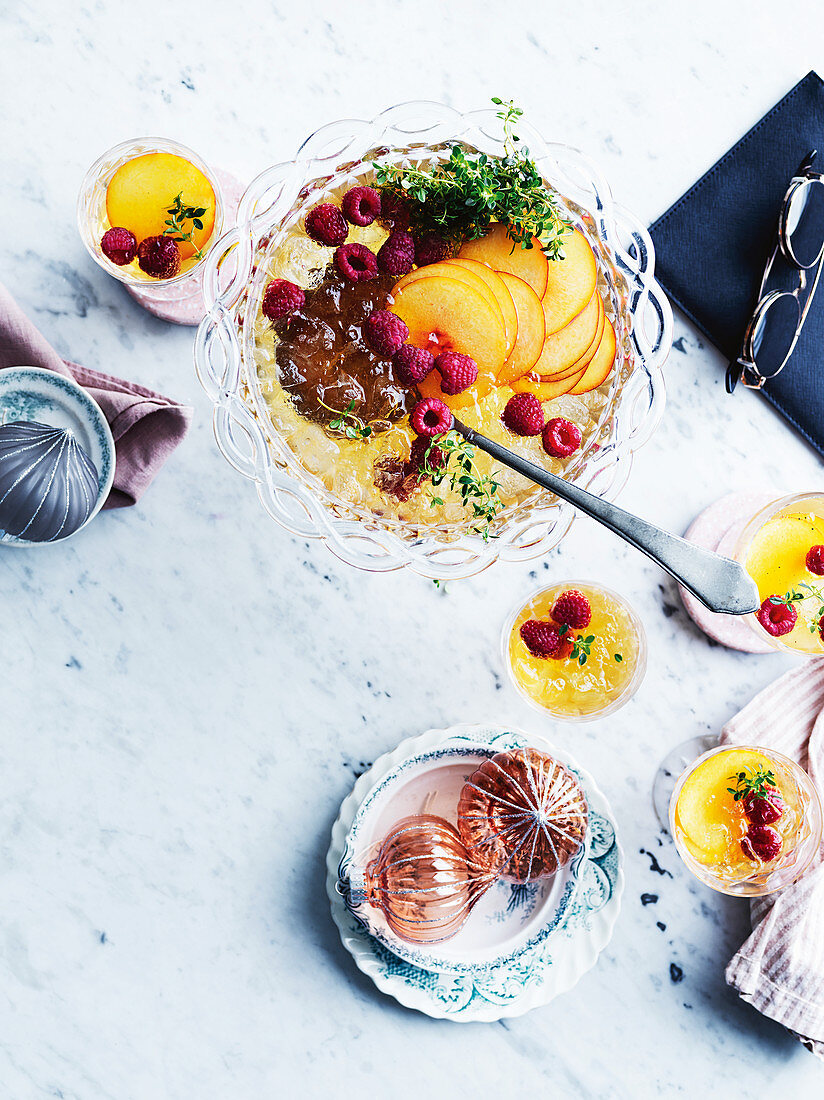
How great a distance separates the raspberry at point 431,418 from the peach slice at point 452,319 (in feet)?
0.21

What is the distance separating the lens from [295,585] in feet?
4.41

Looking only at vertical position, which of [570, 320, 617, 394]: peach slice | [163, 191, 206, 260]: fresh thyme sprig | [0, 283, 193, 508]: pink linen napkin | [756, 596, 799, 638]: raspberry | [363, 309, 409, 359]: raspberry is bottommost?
[0, 283, 193, 508]: pink linen napkin

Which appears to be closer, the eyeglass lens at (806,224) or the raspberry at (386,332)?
the raspberry at (386,332)

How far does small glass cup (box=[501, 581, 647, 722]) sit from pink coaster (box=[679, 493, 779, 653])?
0.12m

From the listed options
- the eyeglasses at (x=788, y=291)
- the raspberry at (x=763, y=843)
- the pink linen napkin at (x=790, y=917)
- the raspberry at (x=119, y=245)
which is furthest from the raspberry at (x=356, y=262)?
the raspberry at (x=763, y=843)

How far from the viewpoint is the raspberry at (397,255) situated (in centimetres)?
102

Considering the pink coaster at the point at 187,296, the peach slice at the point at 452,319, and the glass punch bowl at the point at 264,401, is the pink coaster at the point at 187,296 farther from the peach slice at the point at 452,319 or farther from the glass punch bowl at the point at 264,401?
the peach slice at the point at 452,319

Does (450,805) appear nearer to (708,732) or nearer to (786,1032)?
(708,732)

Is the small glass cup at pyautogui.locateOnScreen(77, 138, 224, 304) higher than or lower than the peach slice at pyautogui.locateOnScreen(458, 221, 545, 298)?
lower

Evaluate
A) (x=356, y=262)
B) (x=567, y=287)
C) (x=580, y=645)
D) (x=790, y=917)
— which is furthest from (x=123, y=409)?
(x=790, y=917)

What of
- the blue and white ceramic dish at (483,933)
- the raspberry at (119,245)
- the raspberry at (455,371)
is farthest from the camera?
the blue and white ceramic dish at (483,933)

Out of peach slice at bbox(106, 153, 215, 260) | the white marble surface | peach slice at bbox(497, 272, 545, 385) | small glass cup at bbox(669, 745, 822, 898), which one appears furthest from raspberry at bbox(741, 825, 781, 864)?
peach slice at bbox(106, 153, 215, 260)

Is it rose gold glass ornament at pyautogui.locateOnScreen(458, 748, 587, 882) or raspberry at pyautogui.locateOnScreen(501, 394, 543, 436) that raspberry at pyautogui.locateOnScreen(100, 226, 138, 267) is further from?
rose gold glass ornament at pyautogui.locateOnScreen(458, 748, 587, 882)

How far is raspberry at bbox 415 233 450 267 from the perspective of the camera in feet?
3.39
